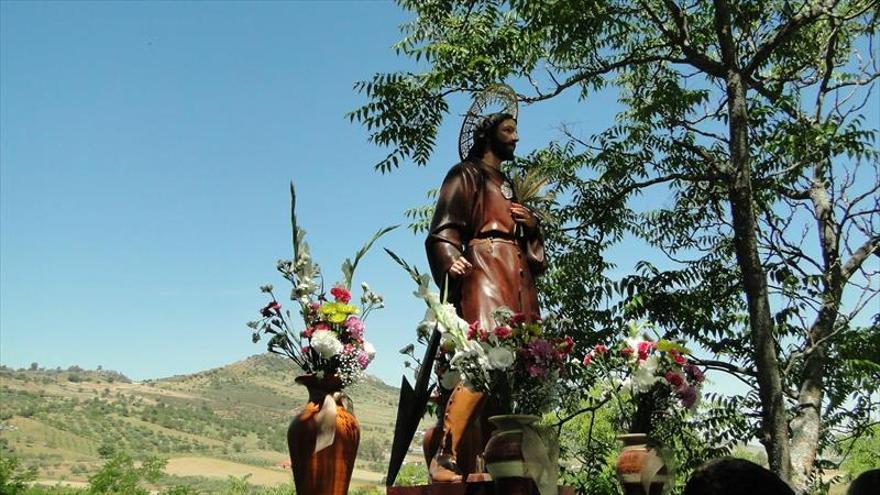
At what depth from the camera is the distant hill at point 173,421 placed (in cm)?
6444

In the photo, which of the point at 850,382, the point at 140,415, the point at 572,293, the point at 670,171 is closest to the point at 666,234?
the point at 670,171

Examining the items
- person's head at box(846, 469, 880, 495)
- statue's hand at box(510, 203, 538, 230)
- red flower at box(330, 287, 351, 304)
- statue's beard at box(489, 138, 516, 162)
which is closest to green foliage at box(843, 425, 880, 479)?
statue's hand at box(510, 203, 538, 230)

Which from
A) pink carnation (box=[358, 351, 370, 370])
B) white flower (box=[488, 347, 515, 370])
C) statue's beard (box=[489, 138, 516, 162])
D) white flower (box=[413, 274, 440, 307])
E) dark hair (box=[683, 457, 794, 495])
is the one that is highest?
statue's beard (box=[489, 138, 516, 162])

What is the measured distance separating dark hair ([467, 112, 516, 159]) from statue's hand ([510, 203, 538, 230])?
1.68 ft

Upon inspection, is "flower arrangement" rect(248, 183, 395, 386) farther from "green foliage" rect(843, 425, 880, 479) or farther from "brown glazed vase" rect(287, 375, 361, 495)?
"green foliage" rect(843, 425, 880, 479)

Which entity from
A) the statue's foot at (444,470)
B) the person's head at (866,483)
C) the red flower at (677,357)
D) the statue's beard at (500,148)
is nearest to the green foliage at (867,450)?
the statue's beard at (500,148)

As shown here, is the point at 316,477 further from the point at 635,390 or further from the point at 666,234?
the point at 666,234

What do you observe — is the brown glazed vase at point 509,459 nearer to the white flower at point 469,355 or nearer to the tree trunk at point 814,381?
the white flower at point 469,355

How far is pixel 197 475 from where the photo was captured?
2071 inches

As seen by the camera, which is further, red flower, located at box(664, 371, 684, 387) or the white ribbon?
red flower, located at box(664, 371, 684, 387)

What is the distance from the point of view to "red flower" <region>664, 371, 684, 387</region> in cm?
470

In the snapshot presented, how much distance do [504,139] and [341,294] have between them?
6.83 ft

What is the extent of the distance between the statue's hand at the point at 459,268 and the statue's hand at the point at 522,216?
25.0 inches

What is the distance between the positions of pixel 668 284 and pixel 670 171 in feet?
4.59
